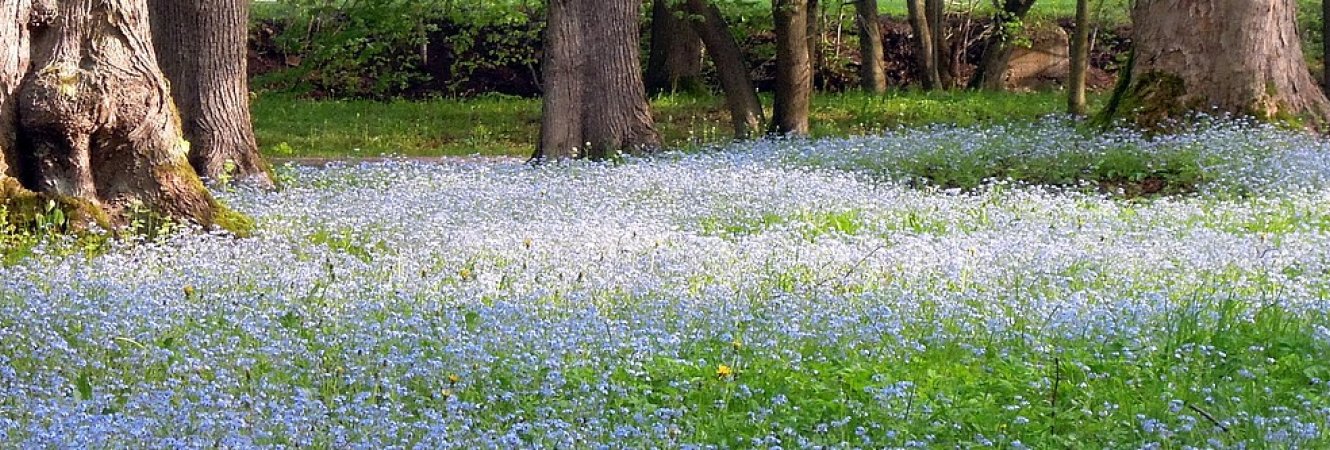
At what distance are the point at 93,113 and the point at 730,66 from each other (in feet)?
32.3

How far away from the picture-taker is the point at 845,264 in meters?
7.19

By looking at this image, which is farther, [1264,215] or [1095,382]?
[1264,215]

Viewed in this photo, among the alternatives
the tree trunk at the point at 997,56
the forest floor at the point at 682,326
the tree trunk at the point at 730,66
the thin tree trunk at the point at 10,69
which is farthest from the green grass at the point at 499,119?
the thin tree trunk at the point at 10,69

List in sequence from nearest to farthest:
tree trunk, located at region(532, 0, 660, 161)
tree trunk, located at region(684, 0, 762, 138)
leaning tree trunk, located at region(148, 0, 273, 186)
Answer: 1. leaning tree trunk, located at region(148, 0, 273, 186)
2. tree trunk, located at region(532, 0, 660, 161)
3. tree trunk, located at region(684, 0, 762, 138)

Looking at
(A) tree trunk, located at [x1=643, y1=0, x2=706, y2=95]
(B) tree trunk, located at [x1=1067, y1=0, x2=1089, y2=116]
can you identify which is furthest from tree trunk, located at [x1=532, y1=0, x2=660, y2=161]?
(A) tree trunk, located at [x1=643, y1=0, x2=706, y2=95]

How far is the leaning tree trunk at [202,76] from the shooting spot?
11398 millimetres

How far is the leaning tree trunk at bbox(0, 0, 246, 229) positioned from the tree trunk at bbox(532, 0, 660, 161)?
5346mm

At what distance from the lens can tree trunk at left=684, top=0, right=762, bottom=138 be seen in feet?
55.0

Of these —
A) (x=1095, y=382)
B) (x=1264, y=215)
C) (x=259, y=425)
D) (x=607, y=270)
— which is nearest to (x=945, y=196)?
(x=1264, y=215)

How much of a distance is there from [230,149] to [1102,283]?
7272mm

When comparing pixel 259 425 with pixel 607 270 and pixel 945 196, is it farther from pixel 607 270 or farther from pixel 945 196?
pixel 945 196

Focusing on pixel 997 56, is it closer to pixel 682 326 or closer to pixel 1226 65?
pixel 1226 65

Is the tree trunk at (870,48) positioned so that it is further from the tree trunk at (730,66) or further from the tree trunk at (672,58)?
the tree trunk at (730,66)

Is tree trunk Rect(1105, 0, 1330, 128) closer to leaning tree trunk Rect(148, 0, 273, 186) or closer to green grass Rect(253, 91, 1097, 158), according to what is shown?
green grass Rect(253, 91, 1097, 158)
